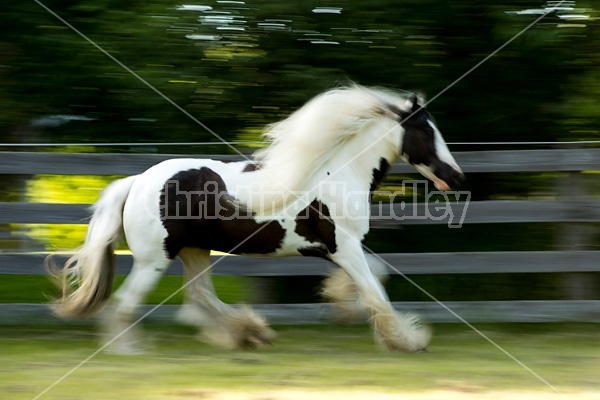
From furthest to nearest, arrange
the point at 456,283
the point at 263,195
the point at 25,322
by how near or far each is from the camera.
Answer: the point at 456,283, the point at 25,322, the point at 263,195

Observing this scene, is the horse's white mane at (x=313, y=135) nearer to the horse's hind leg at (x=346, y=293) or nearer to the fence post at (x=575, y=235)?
the horse's hind leg at (x=346, y=293)

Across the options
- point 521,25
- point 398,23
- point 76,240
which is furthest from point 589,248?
point 76,240

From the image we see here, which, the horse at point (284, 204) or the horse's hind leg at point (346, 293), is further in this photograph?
the horse's hind leg at point (346, 293)

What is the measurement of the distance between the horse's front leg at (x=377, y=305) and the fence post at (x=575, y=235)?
157 centimetres

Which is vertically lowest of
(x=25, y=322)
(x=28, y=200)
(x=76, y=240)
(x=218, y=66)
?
(x=25, y=322)

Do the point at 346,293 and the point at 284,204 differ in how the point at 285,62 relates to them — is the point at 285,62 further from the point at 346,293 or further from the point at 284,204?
the point at 346,293

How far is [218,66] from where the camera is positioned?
6332 mm

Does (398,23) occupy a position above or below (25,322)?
above

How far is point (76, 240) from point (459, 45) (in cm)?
372

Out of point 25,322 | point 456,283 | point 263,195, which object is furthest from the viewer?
point 456,283

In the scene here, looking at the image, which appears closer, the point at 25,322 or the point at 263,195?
the point at 263,195

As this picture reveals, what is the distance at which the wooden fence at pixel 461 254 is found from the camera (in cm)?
600

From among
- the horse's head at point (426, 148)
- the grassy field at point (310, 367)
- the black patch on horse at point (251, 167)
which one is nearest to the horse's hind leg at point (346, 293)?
the grassy field at point (310, 367)

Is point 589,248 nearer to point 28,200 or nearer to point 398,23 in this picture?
point 398,23
